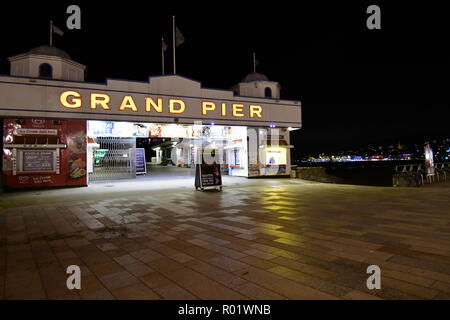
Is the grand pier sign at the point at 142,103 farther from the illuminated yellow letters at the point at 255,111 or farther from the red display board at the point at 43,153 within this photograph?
the red display board at the point at 43,153

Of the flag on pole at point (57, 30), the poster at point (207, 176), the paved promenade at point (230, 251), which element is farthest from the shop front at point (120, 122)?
the paved promenade at point (230, 251)

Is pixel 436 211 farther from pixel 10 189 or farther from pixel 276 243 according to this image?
pixel 10 189

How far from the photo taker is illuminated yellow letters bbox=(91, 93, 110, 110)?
15164 mm

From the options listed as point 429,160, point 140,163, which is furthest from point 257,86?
point 140,163

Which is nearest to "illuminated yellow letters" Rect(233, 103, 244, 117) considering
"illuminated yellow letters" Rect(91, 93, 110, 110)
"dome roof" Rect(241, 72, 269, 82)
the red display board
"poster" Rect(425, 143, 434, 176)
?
"dome roof" Rect(241, 72, 269, 82)

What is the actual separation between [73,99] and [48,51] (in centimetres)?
332

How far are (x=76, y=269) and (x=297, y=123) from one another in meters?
19.3

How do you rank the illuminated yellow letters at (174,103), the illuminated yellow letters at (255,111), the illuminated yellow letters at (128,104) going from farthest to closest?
1. the illuminated yellow letters at (255,111)
2. the illuminated yellow letters at (174,103)
3. the illuminated yellow letters at (128,104)

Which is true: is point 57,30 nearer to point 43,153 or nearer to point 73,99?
point 73,99

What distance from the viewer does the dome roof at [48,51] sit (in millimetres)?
14773

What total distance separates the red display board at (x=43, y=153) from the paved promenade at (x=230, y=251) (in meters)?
6.94

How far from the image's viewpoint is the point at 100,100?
15.3 metres

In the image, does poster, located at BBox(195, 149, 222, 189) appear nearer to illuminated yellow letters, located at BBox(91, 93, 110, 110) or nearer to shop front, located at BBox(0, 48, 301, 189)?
shop front, located at BBox(0, 48, 301, 189)

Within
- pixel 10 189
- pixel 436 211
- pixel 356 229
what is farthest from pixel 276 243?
pixel 10 189
